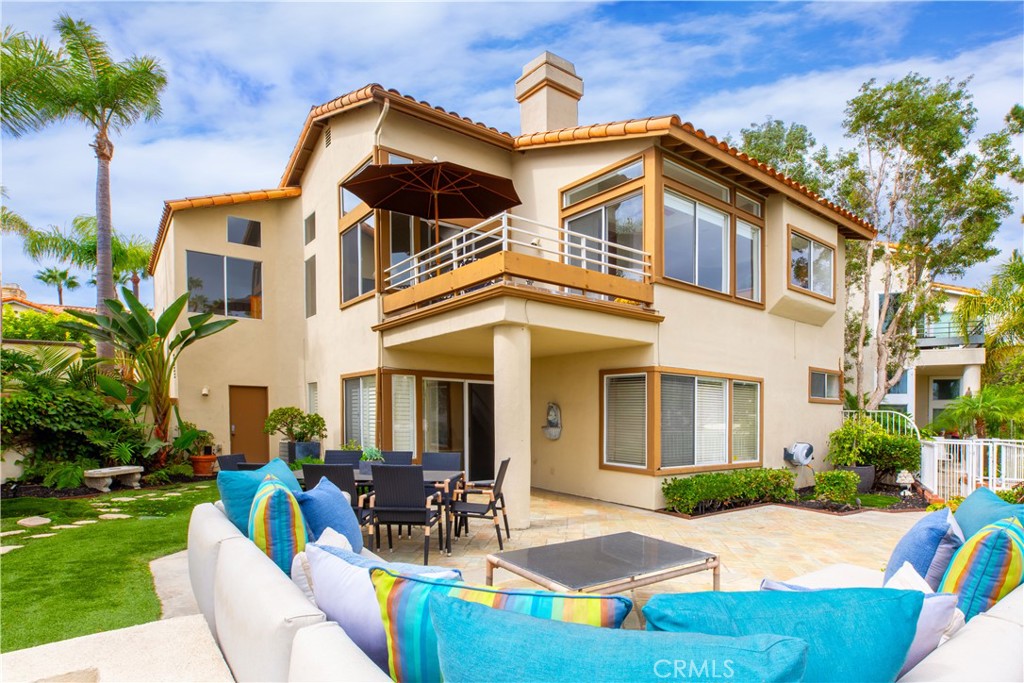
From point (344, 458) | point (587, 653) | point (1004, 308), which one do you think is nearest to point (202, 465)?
point (344, 458)

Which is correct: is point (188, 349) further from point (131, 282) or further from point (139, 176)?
point (131, 282)

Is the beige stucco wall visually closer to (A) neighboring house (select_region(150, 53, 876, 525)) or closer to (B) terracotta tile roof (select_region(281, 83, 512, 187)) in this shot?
(A) neighboring house (select_region(150, 53, 876, 525))

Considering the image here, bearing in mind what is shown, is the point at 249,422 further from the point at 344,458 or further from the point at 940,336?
the point at 940,336

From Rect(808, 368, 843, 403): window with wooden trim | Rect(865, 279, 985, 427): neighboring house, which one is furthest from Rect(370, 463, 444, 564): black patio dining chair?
Rect(865, 279, 985, 427): neighboring house

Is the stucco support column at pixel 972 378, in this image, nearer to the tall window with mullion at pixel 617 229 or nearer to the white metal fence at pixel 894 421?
the white metal fence at pixel 894 421

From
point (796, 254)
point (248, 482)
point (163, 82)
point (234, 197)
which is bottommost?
point (248, 482)

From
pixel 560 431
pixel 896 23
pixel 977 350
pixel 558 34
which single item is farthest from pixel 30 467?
pixel 977 350

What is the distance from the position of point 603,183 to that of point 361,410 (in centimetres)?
690

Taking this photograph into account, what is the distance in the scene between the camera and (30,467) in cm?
1058

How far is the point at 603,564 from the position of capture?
4.31 m

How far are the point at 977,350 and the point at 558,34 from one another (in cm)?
2081

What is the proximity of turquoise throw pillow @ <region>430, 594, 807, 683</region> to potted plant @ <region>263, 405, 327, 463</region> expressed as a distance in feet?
37.3

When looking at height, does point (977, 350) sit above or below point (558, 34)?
below

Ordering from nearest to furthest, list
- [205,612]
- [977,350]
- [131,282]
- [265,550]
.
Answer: [265,550] → [205,612] → [977,350] → [131,282]
